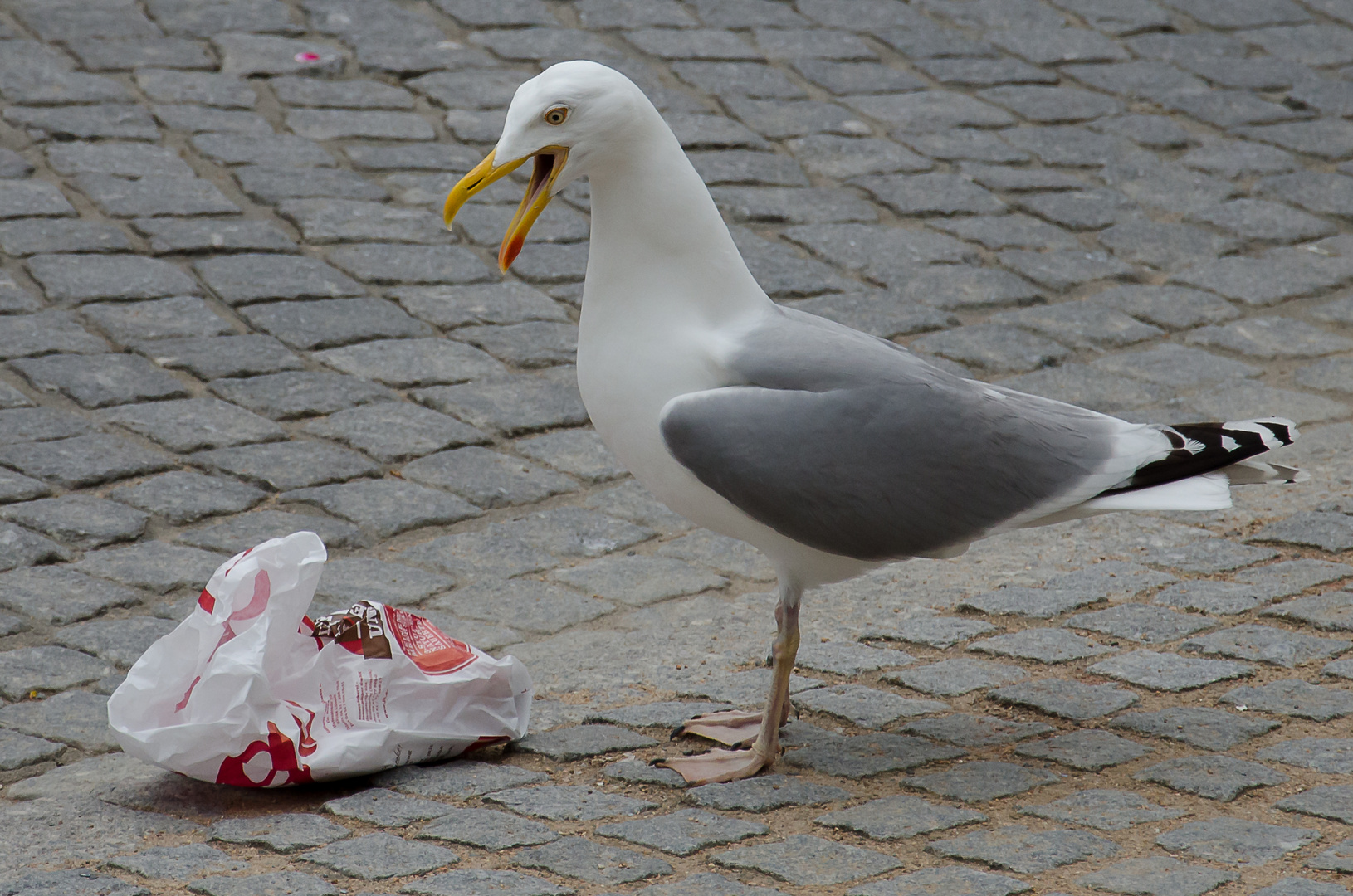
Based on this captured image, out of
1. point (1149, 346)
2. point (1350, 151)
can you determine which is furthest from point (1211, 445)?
point (1350, 151)

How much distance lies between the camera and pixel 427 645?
3.18m

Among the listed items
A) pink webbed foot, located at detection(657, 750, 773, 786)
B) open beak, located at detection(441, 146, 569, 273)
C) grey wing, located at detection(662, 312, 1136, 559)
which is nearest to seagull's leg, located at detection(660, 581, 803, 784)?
pink webbed foot, located at detection(657, 750, 773, 786)

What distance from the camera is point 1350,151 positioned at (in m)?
6.89

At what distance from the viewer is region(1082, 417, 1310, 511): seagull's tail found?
3.05 meters

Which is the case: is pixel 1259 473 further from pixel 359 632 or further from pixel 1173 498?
pixel 359 632

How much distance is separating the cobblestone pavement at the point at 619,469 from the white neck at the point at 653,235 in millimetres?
915

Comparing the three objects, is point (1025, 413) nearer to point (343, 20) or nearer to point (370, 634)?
point (370, 634)

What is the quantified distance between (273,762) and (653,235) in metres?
1.24

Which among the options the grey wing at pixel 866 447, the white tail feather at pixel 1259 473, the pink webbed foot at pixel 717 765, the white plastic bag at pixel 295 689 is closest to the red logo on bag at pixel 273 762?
Result: the white plastic bag at pixel 295 689

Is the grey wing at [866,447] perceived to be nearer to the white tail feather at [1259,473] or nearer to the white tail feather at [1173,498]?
the white tail feather at [1173,498]

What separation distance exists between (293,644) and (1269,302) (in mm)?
4059

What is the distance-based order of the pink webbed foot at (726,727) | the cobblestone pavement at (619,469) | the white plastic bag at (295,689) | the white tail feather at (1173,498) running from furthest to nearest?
the pink webbed foot at (726,727) → the white tail feather at (1173,498) → the white plastic bag at (295,689) → the cobblestone pavement at (619,469)

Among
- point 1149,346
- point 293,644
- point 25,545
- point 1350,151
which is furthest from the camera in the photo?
point 1350,151

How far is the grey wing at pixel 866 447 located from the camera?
289 cm
